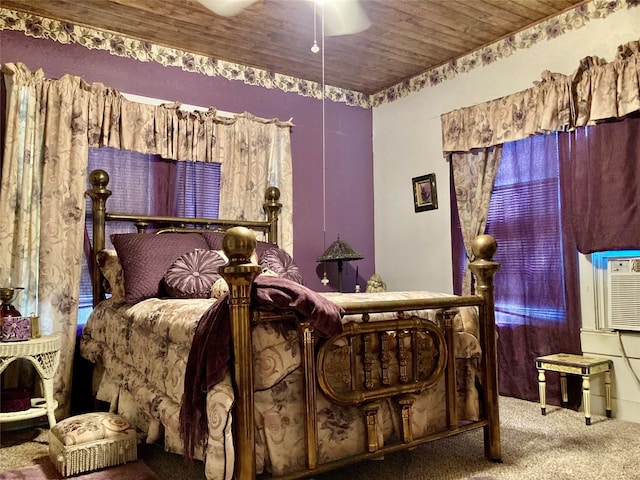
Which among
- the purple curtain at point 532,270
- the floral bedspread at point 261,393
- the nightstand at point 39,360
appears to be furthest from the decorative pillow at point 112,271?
the purple curtain at point 532,270

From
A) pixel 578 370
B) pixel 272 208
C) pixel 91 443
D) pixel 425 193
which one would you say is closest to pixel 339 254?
pixel 272 208

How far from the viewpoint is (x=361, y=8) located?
10.7 feet

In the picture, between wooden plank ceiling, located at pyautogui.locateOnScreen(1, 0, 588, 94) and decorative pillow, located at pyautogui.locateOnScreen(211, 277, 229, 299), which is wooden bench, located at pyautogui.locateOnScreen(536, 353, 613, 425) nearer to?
decorative pillow, located at pyautogui.locateOnScreen(211, 277, 229, 299)

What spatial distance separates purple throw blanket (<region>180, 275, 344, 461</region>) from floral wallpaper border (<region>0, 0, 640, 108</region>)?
257 centimetres

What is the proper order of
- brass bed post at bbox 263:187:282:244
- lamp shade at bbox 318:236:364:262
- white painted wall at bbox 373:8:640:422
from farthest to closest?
lamp shade at bbox 318:236:364:262
brass bed post at bbox 263:187:282:244
white painted wall at bbox 373:8:640:422

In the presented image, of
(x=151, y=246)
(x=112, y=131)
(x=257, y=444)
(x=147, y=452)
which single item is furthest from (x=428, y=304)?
(x=112, y=131)

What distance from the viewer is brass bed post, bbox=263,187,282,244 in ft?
13.4

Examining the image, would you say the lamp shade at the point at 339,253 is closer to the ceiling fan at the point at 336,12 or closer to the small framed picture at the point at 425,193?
the small framed picture at the point at 425,193

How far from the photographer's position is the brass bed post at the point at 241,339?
170 centimetres

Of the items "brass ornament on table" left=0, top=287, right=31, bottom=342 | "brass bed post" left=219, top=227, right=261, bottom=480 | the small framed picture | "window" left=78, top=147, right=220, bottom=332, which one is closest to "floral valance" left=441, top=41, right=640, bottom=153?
the small framed picture

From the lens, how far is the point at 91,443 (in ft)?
7.60

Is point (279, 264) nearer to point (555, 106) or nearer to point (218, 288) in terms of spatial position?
point (218, 288)

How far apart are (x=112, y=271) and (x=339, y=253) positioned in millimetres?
1750

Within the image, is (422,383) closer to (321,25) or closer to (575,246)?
(575,246)
